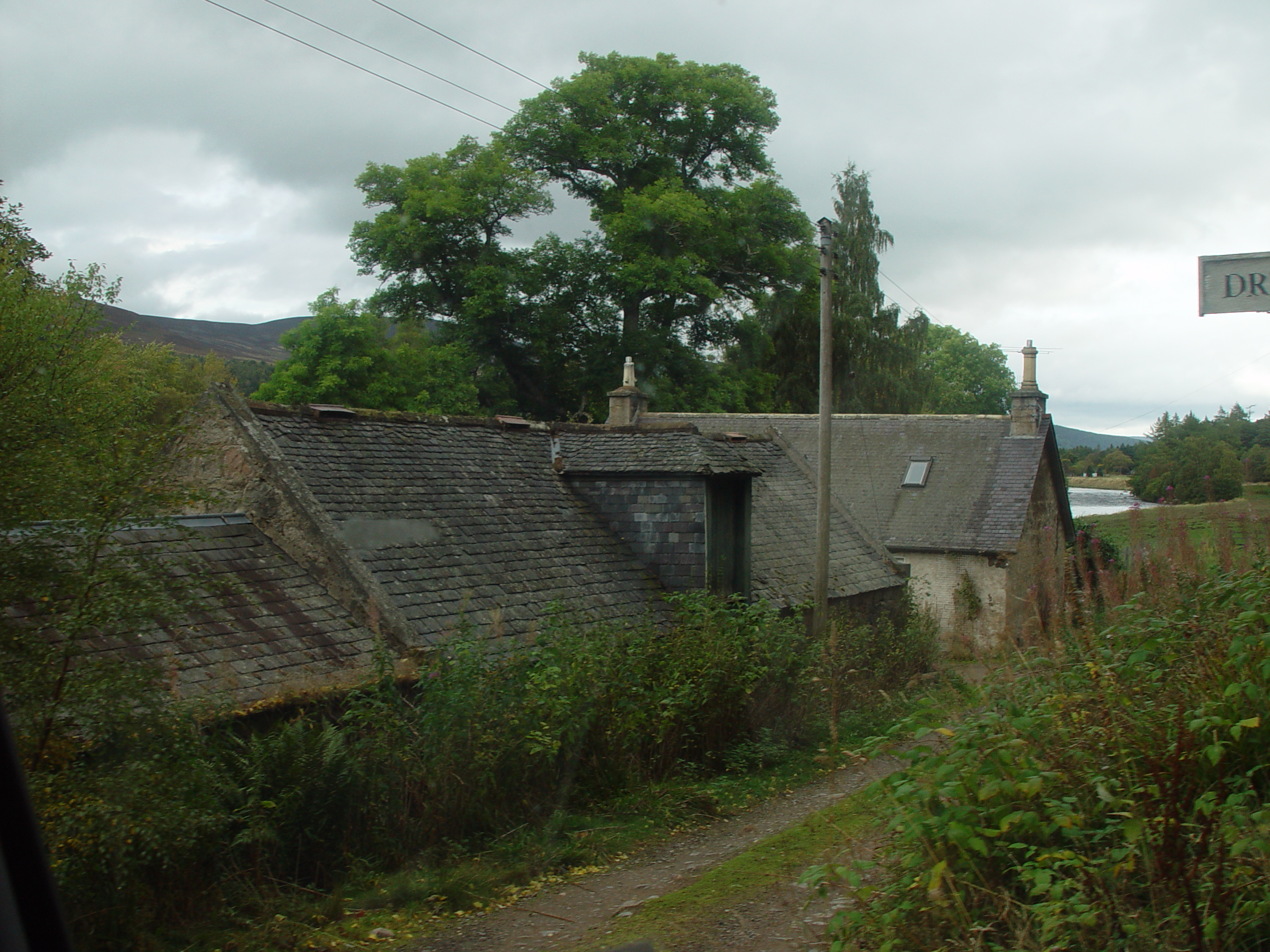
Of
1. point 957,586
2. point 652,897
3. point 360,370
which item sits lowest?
point 652,897

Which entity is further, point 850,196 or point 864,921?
point 850,196

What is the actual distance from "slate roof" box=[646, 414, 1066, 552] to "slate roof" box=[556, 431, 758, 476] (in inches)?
336

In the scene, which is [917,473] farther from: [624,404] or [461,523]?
[461,523]

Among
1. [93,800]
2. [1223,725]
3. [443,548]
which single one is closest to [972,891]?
[1223,725]

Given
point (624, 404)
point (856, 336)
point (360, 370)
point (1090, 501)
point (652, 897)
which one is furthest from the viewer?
point (856, 336)

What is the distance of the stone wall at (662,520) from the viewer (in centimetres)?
1320

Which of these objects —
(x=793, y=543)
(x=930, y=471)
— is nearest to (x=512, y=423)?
(x=793, y=543)

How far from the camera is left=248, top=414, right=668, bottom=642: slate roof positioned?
1045 cm

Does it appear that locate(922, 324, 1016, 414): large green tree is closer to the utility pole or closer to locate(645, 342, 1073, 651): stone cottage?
locate(645, 342, 1073, 651): stone cottage

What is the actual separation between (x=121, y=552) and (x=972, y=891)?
4970mm

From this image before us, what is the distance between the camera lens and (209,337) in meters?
53.0

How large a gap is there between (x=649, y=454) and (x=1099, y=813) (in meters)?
10.1

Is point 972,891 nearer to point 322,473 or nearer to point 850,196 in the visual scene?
point 322,473

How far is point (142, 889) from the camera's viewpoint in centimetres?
549
